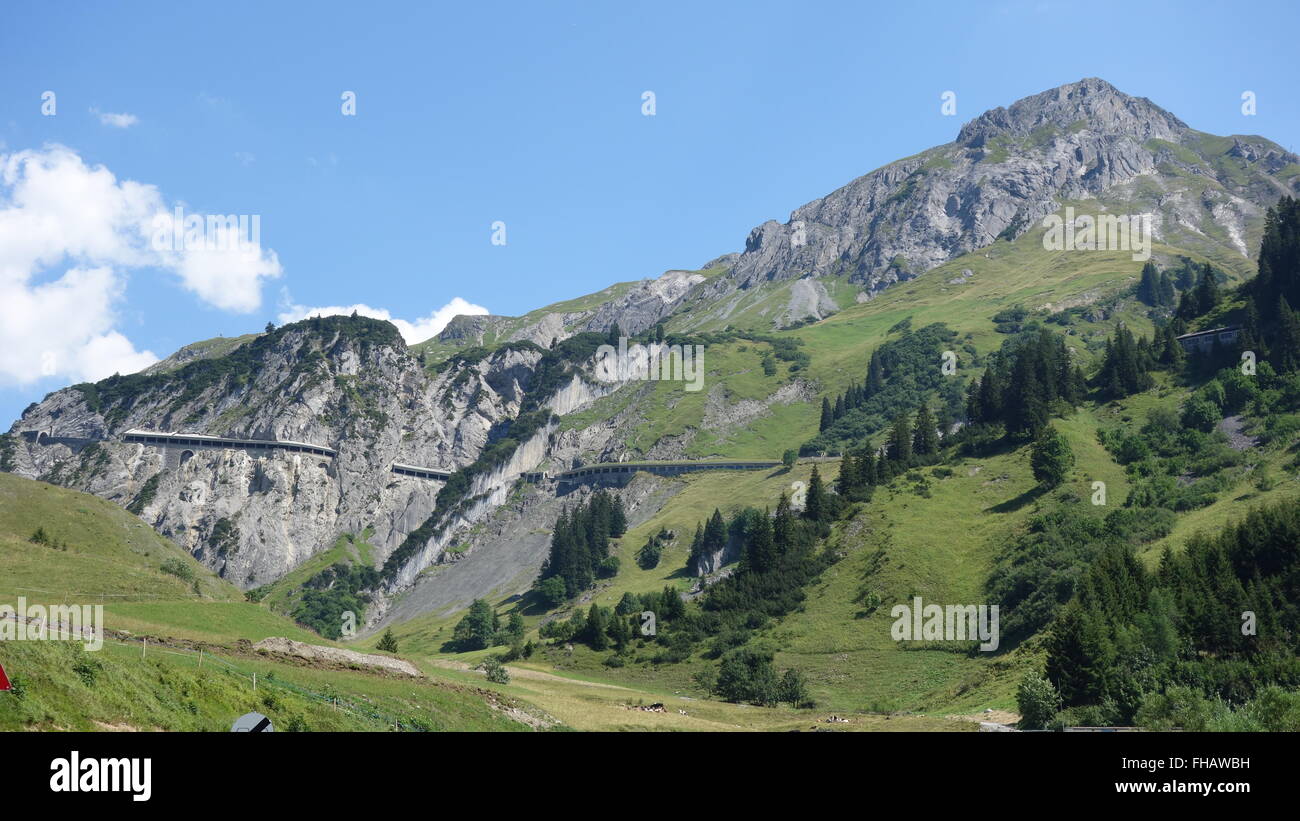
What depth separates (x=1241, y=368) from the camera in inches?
5802

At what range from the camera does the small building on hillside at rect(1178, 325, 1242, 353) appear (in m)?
157

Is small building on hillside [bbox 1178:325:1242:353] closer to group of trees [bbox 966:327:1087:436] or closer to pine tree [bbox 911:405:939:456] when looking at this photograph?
group of trees [bbox 966:327:1087:436]

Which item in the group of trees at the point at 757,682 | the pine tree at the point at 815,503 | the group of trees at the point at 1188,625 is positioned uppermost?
the pine tree at the point at 815,503

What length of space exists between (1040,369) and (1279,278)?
4172 centimetres

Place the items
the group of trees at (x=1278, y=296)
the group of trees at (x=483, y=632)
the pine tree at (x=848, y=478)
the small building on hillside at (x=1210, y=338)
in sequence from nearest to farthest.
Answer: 1. the group of trees at (x=1278, y=296)
2. the pine tree at (x=848, y=478)
3. the small building on hillside at (x=1210, y=338)
4. the group of trees at (x=483, y=632)

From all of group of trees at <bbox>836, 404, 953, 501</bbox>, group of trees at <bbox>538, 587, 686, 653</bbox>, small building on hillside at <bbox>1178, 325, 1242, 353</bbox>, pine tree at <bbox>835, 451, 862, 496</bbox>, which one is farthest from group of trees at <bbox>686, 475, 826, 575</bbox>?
small building on hillside at <bbox>1178, 325, 1242, 353</bbox>

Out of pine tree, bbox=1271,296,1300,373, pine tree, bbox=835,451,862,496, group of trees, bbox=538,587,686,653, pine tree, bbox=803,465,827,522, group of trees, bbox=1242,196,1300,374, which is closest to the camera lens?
group of trees, bbox=538,587,686,653

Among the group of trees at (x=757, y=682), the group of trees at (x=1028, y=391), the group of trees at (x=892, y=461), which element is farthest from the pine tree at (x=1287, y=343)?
the group of trees at (x=757, y=682)

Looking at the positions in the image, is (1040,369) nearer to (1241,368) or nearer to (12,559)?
(1241,368)

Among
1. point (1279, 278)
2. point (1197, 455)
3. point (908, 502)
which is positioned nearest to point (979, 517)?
point (908, 502)

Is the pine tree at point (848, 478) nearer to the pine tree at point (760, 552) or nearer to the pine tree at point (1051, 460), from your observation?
the pine tree at point (760, 552)

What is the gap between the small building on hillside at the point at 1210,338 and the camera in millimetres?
156750

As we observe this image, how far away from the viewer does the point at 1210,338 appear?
160m
